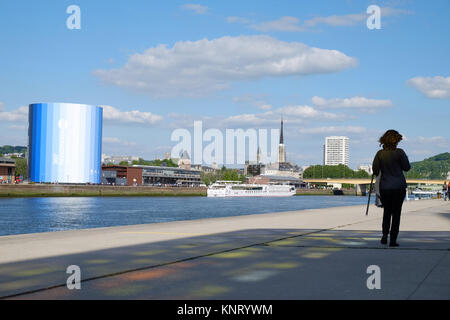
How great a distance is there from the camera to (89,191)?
121750 mm

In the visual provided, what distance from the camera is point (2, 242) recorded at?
31.1 feet

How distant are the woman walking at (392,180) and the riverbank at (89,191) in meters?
101

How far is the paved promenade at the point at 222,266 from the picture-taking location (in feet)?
16.7

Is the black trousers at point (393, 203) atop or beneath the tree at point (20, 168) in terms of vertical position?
beneath

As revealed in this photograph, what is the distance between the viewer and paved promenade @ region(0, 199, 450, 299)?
5.09 metres

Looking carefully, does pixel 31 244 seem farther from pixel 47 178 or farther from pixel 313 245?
pixel 47 178

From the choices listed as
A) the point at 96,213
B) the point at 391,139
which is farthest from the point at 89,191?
the point at 391,139

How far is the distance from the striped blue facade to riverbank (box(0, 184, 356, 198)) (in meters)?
15.8

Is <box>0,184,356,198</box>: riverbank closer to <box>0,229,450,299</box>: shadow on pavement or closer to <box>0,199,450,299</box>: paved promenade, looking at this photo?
<box>0,199,450,299</box>: paved promenade

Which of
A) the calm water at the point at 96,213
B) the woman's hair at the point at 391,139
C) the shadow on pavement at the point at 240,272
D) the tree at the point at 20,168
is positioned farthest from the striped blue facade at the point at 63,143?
the shadow on pavement at the point at 240,272

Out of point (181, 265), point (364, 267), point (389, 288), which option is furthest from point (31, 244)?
point (389, 288)

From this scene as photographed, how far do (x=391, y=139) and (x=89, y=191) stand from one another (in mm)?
116702

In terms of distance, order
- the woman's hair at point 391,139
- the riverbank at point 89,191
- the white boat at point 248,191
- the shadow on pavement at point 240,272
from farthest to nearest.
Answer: the white boat at point 248,191, the riverbank at point 89,191, the woman's hair at point 391,139, the shadow on pavement at point 240,272

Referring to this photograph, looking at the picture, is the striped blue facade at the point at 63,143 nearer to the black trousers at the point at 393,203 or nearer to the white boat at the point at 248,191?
the white boat at the point at 248,191
